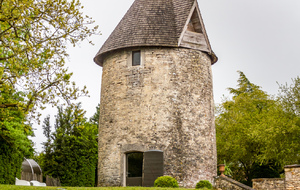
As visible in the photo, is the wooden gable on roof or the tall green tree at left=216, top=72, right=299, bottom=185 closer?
the wooden gable on roof

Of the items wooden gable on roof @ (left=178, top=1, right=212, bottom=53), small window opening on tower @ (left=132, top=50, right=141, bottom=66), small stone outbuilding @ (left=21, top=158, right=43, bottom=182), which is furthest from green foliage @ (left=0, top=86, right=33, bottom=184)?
wooden gable on roof @ (left=178, top=1, right=212, bottom=53)

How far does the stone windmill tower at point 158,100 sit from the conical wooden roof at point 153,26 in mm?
55

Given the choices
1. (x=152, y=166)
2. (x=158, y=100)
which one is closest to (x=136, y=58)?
(x=158, y=100)

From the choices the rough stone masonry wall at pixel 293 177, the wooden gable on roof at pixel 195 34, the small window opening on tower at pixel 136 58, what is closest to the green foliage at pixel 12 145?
the small window opening on tower at pixel 136 58

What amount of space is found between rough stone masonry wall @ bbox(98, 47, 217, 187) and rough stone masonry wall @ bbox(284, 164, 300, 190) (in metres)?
4.46

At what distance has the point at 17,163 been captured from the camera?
928 inches

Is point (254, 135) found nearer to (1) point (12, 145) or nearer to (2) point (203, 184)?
(2) point (203, 184)

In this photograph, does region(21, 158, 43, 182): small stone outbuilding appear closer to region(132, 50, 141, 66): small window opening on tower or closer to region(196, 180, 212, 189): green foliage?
region(132, 50, 141, 66): small window opening on tower

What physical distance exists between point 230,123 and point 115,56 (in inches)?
634

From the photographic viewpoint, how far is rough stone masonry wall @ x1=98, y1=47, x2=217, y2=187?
818 inches

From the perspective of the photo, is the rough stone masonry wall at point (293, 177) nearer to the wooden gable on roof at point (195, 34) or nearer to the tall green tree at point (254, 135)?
the tall green tree at point (254, 135)

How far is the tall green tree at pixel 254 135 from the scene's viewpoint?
1020 inches

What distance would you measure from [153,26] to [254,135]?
1162 centimetres

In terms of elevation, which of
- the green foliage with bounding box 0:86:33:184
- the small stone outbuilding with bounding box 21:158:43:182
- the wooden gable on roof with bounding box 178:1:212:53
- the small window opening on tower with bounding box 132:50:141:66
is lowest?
the small stone outbuilding with bounding box 21:158:43:182
